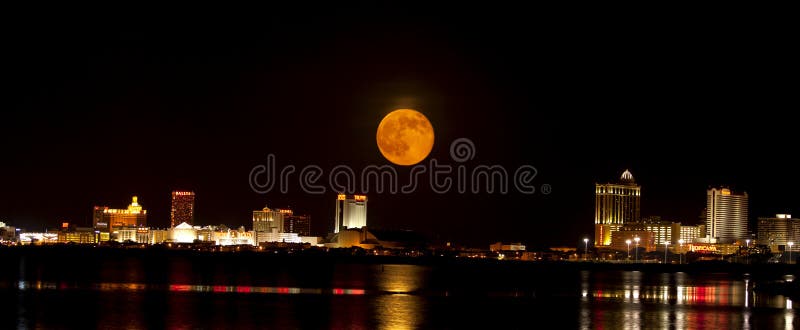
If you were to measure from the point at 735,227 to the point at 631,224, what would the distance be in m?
16.6

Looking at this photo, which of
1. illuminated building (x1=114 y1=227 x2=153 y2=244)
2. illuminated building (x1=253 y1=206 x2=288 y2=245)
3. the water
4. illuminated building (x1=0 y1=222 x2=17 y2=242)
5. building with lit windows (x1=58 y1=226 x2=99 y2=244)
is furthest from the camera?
illuminated building (x1=253 y1=206 x2=288 y2=245)

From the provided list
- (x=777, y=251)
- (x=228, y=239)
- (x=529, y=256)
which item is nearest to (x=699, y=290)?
(x=529, y=256)

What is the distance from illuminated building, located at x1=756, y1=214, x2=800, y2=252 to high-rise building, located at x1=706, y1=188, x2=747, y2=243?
6.28 m

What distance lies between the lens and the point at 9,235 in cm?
18100

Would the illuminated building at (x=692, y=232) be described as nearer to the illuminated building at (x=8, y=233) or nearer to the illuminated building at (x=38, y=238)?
the illuminated building at (x=38, y=238)

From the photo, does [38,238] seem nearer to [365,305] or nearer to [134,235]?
[134,235]

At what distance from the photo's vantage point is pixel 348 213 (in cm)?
16725

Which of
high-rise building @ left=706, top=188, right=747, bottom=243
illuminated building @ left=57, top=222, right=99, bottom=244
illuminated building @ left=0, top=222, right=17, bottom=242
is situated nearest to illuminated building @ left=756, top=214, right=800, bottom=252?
high-rise building @ left=706, top=188, right=747, bottom=243

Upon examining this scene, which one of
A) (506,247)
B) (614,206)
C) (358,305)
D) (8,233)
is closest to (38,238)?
(8,233)

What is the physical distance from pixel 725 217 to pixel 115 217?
113 meters

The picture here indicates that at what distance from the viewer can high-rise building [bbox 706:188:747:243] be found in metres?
159

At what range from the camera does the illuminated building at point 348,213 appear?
545 ft

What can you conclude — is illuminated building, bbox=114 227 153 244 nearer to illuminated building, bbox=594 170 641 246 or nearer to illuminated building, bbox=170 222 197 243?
illuminated building, bbox=170 222 197 243

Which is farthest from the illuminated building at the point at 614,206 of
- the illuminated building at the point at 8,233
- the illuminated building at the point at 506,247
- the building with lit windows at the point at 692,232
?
the illuminated building at the point at 8,233
